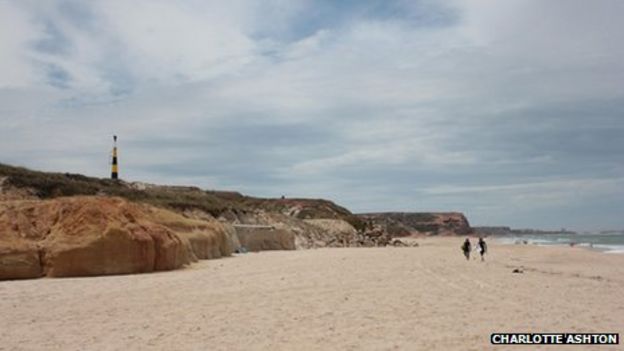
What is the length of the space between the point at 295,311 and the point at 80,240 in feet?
36.4

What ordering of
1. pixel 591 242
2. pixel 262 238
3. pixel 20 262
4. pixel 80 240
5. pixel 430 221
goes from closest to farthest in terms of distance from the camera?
pixel 20 262
pixel 80 240
pixel 262 238
pixel 591 242
pixel 430 221

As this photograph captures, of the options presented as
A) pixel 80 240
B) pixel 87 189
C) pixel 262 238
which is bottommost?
pixel 262 238

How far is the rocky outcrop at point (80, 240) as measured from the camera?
19297 millimetres

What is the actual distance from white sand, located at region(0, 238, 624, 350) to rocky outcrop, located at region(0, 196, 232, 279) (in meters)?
1.47

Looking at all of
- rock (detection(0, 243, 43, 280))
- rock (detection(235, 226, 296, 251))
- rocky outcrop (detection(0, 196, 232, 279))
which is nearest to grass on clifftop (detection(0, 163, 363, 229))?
rock (detection(235, 226, 296, 251))

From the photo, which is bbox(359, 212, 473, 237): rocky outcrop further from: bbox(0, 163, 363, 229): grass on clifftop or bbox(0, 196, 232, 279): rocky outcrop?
bbox(0, 196, 232, 279): rocky outcrop

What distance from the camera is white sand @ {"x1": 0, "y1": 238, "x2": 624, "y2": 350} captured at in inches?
357

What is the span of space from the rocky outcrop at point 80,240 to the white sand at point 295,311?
1466mm

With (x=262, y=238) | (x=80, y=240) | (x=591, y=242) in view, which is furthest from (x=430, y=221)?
(x=80, y=240)

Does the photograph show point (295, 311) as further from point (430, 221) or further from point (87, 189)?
point (430, 221)

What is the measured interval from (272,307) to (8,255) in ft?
35.4

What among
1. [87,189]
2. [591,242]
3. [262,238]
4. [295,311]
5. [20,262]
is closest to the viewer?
[295,311]

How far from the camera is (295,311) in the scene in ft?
38.5

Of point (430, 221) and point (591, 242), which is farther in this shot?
point (430, 221)
